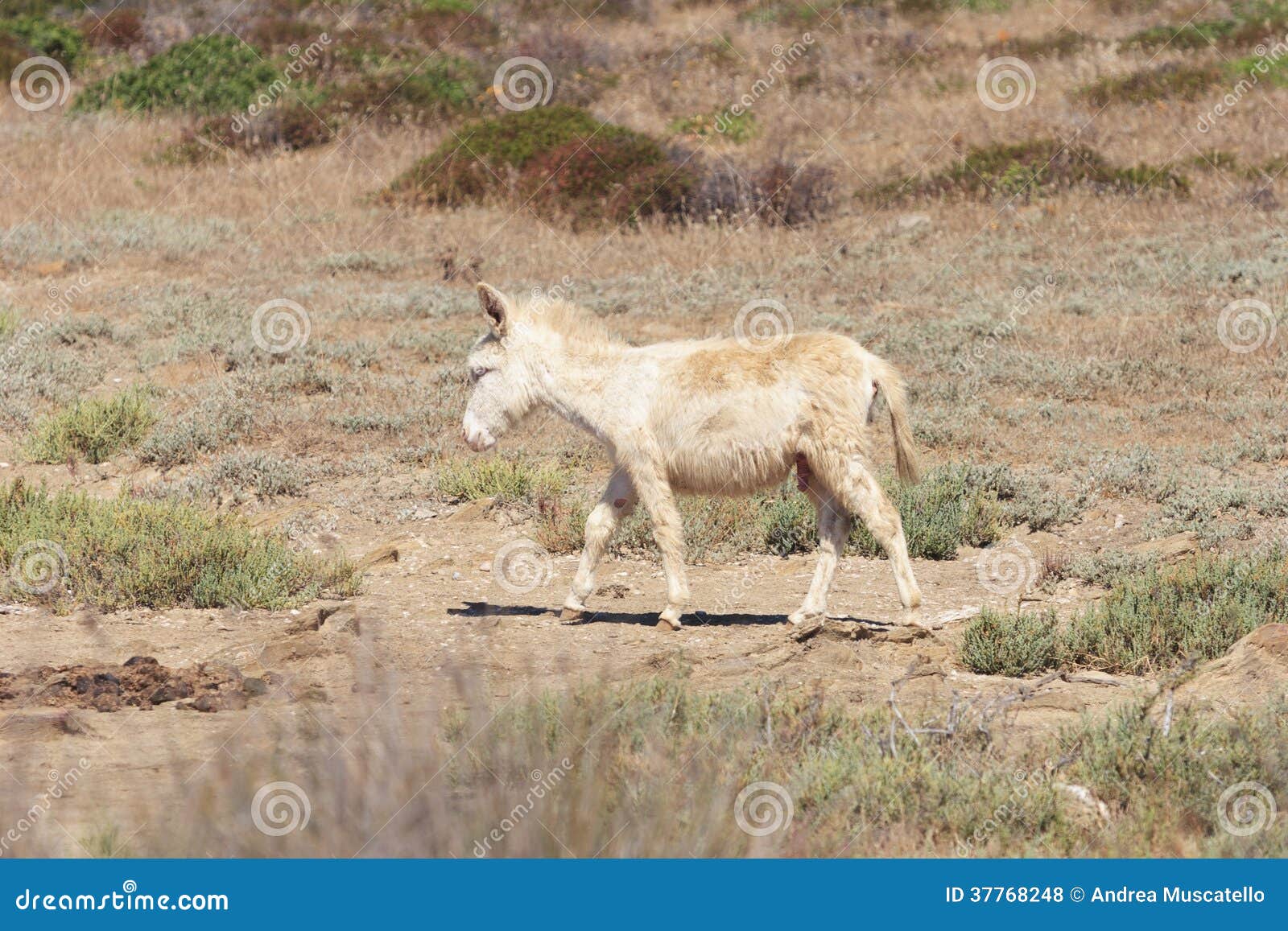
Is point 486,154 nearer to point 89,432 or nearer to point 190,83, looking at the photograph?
point 190,83

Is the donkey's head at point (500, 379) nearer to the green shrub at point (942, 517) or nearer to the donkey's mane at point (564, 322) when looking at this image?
the donkey's mane at point (564, 322)

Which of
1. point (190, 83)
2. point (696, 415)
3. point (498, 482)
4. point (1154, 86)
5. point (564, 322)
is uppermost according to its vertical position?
point (1154, 86)

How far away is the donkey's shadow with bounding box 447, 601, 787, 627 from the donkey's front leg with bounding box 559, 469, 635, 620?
24 cm

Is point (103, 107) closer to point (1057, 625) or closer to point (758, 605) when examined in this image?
point (758, 605)

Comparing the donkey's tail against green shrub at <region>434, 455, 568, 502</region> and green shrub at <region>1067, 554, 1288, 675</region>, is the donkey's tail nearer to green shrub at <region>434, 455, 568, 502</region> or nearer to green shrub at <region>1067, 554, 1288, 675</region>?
green shrub at <region>1067, 554, 1288, 675</region>

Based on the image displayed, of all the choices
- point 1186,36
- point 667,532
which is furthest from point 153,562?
point 1186,36

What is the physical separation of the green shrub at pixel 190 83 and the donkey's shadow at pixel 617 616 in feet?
64.4

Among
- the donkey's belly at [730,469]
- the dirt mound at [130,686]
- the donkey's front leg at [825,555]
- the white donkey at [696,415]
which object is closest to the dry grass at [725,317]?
the donkey's front leg at [825,555]

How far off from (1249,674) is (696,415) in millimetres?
3338

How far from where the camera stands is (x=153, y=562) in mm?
9469

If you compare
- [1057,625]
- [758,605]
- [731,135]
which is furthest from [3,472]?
[731,135]

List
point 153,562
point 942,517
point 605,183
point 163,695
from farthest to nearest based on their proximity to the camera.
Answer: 1. point 605,183
2. point 942,517
3. point 153,562
4. point 163,695

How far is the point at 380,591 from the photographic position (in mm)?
9891

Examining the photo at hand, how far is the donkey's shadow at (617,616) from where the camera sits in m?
9.05
